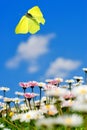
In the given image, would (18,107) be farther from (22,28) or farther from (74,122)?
(74,122)

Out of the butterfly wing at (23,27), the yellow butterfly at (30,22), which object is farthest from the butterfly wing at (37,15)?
the butterfly wing at (23,27)

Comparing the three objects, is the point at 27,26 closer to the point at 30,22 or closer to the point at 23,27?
the point at 30,22

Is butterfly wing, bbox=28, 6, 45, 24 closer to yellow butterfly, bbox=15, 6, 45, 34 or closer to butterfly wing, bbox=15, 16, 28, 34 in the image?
yellow butterfly, bbox=15, 6, 45, 34

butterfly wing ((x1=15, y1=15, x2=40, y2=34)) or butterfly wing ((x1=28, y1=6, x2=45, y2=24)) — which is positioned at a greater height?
butterfly wing ((x1=28, y1=6, x2=45, y2=24))

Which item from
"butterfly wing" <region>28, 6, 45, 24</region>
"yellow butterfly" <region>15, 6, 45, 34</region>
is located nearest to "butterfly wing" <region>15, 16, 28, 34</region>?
"yellow butterfly" <region>15, 6, 45, 34</region>

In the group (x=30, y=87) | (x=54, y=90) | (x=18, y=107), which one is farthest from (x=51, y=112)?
(x=18, y=107)

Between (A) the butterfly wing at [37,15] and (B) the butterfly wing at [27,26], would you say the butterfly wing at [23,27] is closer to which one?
(B) the butterfly wing at [27,26]

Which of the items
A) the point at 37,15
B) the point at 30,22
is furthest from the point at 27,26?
the point at 37,15

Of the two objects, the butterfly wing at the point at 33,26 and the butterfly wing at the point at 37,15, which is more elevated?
the butterfly wing at the point at 37,15
